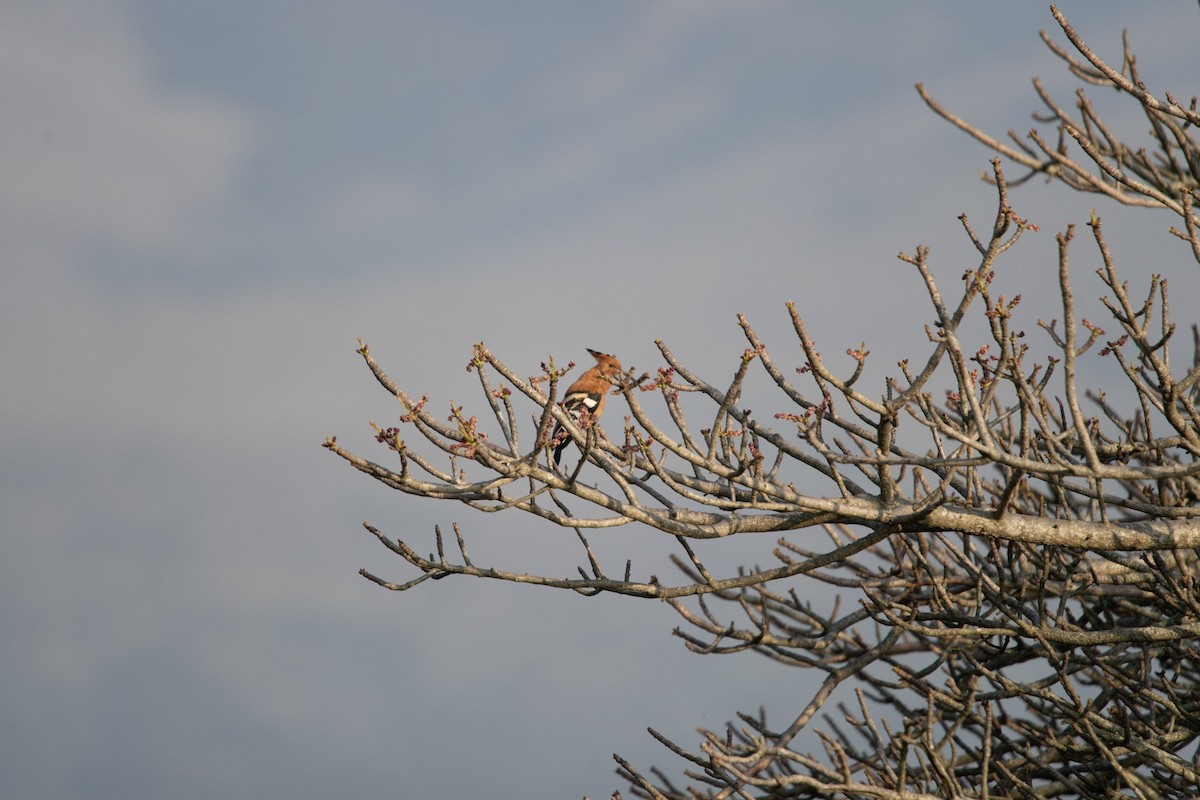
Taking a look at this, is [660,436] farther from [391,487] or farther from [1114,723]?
[1114,723]

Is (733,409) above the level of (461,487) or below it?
above

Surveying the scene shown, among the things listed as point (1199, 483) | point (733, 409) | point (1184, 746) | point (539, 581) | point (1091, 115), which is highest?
point (1091, 115)

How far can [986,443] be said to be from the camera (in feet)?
18.8

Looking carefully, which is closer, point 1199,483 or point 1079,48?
point 1079,48

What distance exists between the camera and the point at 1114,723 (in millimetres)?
7898

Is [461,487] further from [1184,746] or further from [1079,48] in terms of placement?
[1184,746]

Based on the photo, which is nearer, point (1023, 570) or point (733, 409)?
point (733, 409)

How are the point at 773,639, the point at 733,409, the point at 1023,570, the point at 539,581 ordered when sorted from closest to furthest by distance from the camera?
the point at 733,409 < the point at 539,581 < the point at 773,639 < the point at 1023,570

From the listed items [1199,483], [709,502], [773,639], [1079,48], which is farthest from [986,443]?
[1199,483]

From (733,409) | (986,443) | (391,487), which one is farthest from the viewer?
(733,409)

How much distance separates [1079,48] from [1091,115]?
2176mm

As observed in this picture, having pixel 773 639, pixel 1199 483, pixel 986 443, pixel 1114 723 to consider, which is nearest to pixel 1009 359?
pixel 986 443

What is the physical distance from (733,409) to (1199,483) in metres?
4.54

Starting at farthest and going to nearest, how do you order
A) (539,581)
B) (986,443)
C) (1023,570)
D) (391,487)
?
(1023,570)
(539,581)
(391,487)
(986,443)
